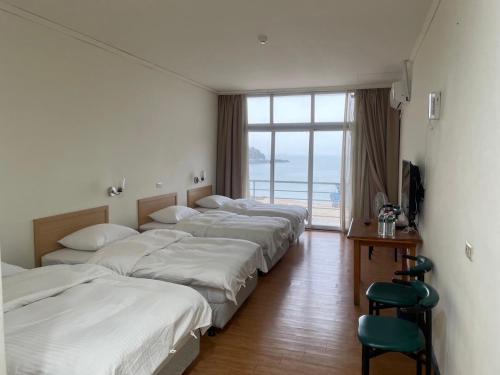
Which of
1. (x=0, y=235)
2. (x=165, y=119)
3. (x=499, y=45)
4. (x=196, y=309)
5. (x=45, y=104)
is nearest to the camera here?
(x=499, y=45)

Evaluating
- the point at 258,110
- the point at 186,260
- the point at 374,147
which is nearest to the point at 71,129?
the point at 186,260

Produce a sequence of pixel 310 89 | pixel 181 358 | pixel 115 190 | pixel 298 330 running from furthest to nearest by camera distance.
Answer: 1. pixel 310 89
2. pixel 115 190
3. pixel 298 330
4. pixel 181 358

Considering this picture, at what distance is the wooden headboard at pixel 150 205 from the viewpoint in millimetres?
4703

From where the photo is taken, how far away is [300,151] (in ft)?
22.9

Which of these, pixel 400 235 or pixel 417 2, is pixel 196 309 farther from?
pixel 417 2

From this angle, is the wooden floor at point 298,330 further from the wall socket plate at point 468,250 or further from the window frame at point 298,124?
the window frame at point 298,124

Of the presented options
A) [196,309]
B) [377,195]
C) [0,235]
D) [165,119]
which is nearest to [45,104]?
[0,235]

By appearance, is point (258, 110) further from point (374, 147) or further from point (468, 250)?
point (468, 250)

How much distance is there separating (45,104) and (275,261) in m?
3.12

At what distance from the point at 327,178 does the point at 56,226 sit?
486 cm

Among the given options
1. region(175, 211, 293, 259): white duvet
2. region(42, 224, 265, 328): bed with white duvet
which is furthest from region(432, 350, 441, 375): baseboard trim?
region(175, 211, 293, 259): white duvet

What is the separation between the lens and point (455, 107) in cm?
210

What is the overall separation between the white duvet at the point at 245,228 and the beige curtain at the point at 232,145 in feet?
6.77

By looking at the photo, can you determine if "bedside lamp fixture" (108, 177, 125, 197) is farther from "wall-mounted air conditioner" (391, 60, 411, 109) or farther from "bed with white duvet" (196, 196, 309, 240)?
"wall-mounted air conditioner" (391, 60, 411, 109)
